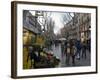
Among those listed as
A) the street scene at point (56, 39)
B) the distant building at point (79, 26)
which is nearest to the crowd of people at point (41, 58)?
the street scene at point (56, 39)

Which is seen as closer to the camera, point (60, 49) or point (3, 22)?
point (3, 22)

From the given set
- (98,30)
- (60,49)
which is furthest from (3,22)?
(98,30)

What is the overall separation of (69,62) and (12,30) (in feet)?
2.00

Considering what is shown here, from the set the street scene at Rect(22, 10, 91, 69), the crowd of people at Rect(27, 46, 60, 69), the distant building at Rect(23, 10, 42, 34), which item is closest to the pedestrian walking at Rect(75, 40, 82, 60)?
the street scene at Rect(22, 10, 91, 69)

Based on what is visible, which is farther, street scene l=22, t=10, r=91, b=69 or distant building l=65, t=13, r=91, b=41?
distant building l=65, t=13, r=91, b=41

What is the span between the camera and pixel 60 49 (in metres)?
2.17

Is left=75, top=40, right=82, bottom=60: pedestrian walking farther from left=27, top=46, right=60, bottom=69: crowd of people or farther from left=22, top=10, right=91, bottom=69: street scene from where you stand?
left=27, top=46, right=60, bottom=69: crowd of people

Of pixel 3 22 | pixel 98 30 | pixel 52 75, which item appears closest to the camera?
pixel 3 22

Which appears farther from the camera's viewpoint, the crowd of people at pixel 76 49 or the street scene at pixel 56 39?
the crowd of people at pixel 76 49

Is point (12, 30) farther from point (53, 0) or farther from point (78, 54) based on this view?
point (78, 54)

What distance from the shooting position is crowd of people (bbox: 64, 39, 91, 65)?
220cm

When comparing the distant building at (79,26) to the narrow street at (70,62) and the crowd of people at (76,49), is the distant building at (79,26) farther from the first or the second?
the narrow street at (70,62)

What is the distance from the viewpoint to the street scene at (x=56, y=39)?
206 cm

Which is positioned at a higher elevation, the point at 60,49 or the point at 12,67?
the point at 60,49
